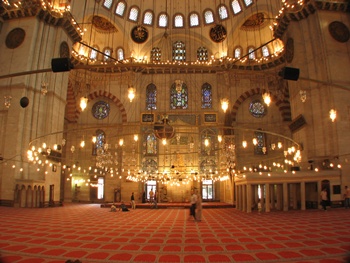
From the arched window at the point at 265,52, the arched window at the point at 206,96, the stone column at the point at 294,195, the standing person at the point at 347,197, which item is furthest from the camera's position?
the arched window at the point at 206,96

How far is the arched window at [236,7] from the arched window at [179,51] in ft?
15.0

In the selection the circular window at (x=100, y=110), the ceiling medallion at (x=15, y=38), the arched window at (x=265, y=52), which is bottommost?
the circular window at (x=100, y=110)

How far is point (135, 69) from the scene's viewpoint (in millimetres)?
21578

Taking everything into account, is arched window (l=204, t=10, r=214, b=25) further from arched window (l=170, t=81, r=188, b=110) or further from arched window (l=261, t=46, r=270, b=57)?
arched window (l=170, t=81, r=188, b=110)

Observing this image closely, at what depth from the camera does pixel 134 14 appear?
71.1ft

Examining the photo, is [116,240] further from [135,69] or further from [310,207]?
[135,69]

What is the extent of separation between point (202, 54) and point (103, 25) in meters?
7.93

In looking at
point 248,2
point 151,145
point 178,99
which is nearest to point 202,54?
point 178,99

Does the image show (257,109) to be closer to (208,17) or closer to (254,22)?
(254,22)

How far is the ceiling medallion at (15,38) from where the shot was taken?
571 inches

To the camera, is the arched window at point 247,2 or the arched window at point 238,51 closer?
the arched window at point 247,2

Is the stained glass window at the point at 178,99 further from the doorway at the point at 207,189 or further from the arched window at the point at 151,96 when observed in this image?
the doorway at the point at 207,189

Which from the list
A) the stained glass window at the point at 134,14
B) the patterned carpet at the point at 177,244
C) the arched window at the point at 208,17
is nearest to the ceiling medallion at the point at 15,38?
the stained glass window at the point at 134,14

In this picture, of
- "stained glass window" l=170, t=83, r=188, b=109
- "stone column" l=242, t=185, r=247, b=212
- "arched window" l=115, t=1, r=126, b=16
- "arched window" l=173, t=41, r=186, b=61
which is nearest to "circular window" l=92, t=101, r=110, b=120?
"stained glass window" l=170, t=83, r=188, b=109
